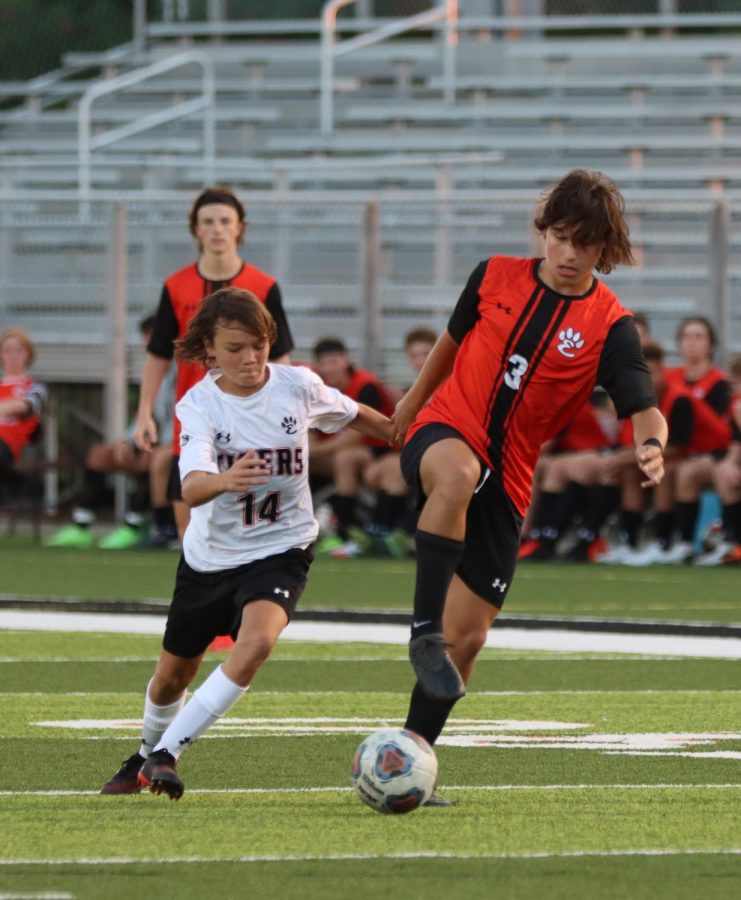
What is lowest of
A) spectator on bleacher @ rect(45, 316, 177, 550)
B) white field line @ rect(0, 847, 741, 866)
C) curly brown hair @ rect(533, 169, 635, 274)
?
spectator on bleacher @ rect(45, 316, 177, 550)

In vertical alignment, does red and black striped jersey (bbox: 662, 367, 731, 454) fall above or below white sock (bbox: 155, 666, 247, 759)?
below

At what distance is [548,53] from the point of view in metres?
23.5

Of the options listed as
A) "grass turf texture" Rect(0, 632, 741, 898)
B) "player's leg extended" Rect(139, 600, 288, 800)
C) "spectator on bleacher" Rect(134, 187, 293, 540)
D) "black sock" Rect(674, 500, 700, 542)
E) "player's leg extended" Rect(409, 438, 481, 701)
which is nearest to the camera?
"grass turf texture" Rect(0, 632, 741, 898)

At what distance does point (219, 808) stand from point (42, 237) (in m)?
15.0

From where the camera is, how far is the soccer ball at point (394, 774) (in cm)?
498

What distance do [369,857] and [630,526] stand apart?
1151 cm

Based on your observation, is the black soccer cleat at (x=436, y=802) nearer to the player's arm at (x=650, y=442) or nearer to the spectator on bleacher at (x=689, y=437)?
the player's arm at (x=650, y=442)

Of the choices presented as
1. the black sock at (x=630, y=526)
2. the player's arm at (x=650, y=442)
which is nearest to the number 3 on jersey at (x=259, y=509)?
the player's arm at (x=650, y=442)

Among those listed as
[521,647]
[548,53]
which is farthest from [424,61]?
[521,647]

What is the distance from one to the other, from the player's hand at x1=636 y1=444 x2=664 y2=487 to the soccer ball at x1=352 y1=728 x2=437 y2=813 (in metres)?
0.91

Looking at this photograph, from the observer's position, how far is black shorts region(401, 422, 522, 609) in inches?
216

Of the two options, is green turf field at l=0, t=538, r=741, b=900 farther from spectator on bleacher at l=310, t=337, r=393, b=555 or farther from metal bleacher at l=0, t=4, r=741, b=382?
metal bleacher at l=0, t=4, r=741, b=382

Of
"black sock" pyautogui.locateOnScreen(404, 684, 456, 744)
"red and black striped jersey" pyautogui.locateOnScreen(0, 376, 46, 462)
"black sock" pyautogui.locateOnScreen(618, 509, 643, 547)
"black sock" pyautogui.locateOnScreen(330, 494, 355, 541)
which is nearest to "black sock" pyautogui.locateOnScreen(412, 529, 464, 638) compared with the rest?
"black sock" pyautogui.locateOnScreen(404, 684, 456, 744)

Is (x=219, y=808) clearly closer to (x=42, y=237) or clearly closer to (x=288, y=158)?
(x=42, y=237)
